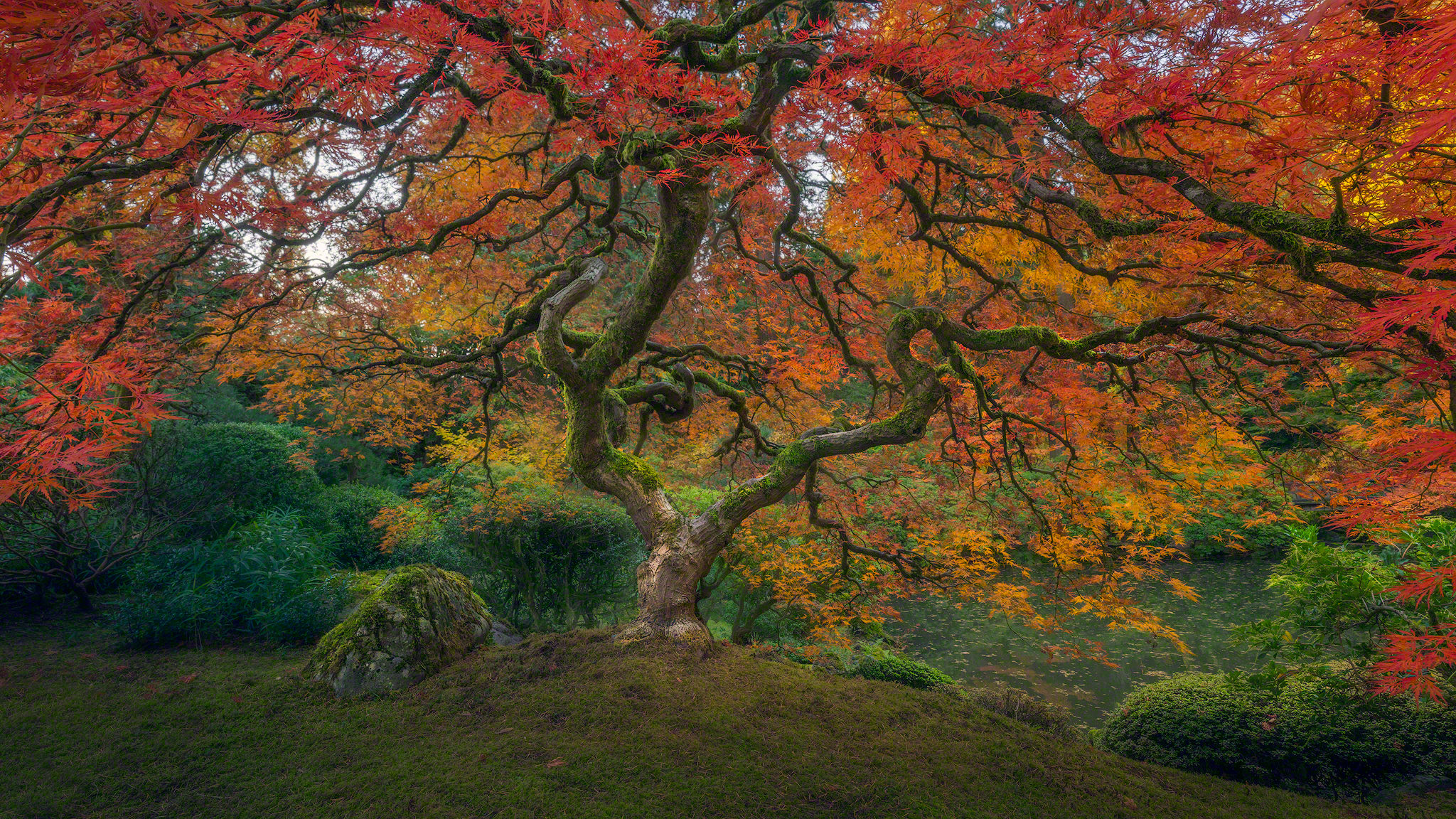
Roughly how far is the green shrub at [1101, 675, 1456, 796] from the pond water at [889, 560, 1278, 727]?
1.55 m

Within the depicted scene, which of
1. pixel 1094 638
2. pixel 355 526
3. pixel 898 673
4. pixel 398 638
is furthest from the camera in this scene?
pixel 1094 638

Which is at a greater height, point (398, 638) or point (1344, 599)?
point (1344, 599)

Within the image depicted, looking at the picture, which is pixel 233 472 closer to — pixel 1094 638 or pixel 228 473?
pixel 228 473

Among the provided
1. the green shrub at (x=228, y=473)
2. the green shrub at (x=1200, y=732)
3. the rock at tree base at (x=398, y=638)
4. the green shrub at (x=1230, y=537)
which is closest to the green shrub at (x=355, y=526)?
the green shrub at (x=228, y=473)

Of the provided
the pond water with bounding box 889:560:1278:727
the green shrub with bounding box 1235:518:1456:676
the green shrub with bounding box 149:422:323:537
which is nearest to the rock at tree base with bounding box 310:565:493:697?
the green shrub with bounding box 149:422:323:537

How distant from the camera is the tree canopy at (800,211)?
6.14ft

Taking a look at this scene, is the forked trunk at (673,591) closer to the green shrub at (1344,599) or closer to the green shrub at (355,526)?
the green shrub at (1344,599)

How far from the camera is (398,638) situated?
3543 millimetres

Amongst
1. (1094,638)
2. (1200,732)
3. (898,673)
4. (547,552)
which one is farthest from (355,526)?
(1094,638)

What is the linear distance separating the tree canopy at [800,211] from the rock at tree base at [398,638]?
1.03 m

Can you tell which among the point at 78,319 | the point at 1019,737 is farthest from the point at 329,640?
the point at 1019,737

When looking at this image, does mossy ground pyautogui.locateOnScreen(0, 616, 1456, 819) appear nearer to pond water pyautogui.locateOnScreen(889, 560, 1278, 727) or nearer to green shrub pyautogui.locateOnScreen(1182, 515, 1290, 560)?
pond water pyautogui.locateOnScreen(889, 560, 1278, 727)

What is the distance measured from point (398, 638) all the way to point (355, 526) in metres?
4.70

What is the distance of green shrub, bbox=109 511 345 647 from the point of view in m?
4.52
